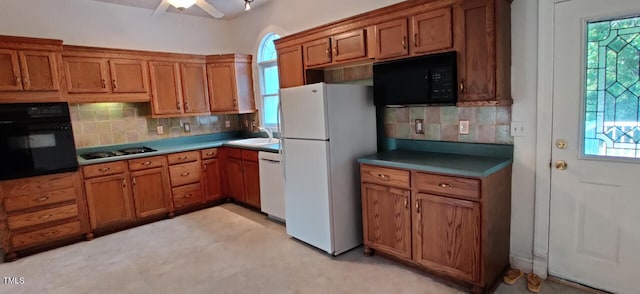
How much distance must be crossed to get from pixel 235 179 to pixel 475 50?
131 inches

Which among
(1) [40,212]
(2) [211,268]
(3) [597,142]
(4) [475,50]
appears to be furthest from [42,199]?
(3) [597,142]

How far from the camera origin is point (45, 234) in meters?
3.49

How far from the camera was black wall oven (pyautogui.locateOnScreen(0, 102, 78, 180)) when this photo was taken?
3.27 m

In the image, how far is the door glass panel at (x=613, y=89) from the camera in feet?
6.79

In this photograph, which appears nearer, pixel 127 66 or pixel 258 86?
pixel 127 66

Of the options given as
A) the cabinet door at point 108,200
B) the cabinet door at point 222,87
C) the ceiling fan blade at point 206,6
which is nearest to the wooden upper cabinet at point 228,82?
the cabinet door at point 222,87

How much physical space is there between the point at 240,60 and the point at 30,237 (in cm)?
312

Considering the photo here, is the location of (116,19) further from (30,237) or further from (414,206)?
(414,206)

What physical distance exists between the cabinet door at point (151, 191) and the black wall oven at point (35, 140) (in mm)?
663

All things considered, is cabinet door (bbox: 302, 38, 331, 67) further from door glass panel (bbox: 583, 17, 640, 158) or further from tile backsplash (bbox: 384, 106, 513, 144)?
door glass panel (bbox: 583, 17, 640, 158)

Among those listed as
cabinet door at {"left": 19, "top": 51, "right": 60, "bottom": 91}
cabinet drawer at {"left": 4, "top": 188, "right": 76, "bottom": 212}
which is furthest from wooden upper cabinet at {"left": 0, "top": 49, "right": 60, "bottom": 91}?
cabinet drawer at {"left": 4, "top": 188, "right": 76, "bottom": 212}

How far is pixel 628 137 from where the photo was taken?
212cm

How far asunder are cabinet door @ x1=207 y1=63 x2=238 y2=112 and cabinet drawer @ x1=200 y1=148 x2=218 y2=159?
0.63 meters

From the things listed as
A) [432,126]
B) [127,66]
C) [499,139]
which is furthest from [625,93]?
[127,66]
